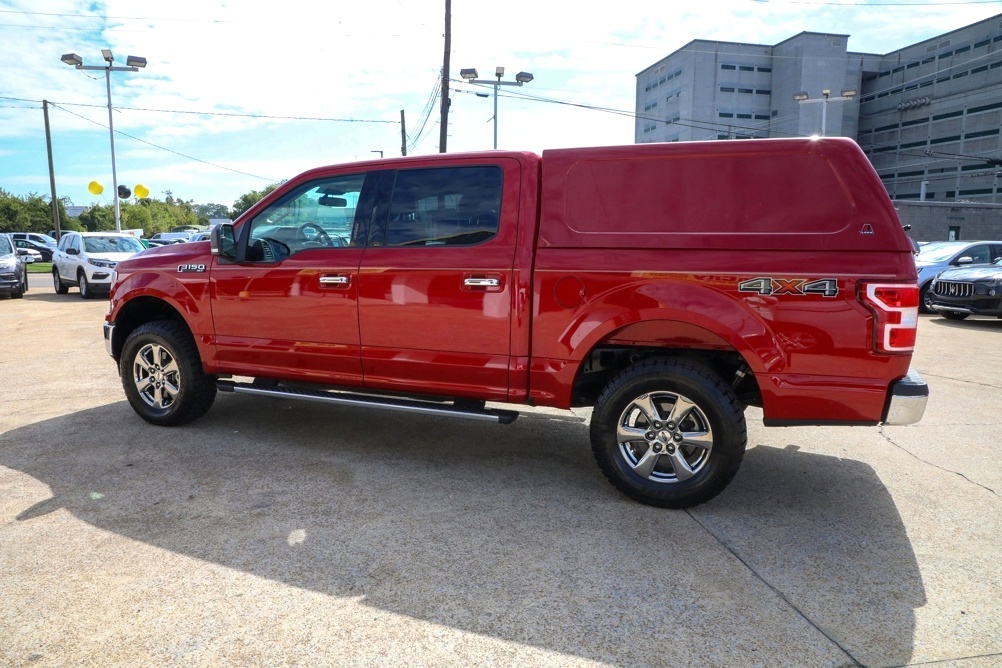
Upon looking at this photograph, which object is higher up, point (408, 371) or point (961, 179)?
point (961, 179)

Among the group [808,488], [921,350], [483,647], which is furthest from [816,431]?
[921,350]

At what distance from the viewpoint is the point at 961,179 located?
58.1 meters

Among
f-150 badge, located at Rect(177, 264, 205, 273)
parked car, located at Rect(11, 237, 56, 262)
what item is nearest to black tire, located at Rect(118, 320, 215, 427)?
f-150 badge, located at Rect(177, 264, 205, 273)

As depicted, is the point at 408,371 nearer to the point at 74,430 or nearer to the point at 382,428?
the point at 382,428

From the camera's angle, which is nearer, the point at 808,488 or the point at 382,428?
the point at 808,488

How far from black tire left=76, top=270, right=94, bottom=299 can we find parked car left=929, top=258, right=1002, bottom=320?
1812 cm

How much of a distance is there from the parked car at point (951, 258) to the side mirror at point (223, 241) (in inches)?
503

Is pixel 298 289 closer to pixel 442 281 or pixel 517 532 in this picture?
pixel 442 281

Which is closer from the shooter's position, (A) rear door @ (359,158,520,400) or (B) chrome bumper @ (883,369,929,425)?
(B) chrome bumper @ (883,369,929,425)

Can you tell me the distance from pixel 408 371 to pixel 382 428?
1.11 m

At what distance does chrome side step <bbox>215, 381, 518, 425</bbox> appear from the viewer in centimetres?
409

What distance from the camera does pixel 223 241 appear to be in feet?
15.6

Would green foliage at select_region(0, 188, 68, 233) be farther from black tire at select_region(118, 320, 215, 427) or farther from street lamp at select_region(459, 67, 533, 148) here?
black tire at select_region(118, 320, 215, 427)

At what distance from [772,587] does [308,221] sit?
12.0 feet
